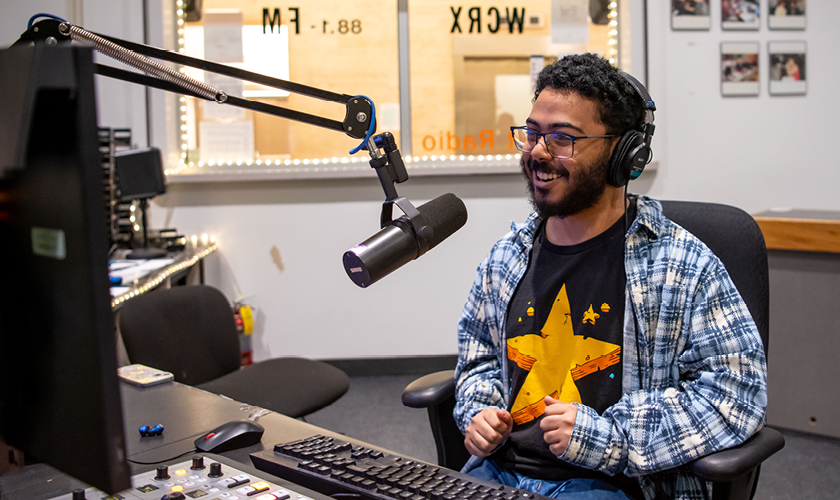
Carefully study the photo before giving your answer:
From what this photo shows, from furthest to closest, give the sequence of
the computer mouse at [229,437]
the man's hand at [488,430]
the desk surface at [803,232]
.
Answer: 1. the desk surface at [803,232]
2. the man's hand at [488,430]
3. the computer mouse at [229,437]

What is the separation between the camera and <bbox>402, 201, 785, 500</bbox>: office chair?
106 centimetres

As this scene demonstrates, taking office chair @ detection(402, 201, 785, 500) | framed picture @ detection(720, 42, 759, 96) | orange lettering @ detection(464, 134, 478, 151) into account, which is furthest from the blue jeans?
Result: framed picture @ detection(720, 42, 759, 96)

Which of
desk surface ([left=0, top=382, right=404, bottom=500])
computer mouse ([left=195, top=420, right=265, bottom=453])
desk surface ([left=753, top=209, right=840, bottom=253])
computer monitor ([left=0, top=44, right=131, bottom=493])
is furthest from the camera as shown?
desk surface ([left=753, top=209, right=840, bottom=253])

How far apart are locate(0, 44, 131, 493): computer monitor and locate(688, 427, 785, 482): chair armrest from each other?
35.4 inches

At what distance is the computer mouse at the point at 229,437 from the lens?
994 mm

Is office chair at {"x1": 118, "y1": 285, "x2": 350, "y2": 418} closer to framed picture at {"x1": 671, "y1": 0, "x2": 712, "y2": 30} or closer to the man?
the man

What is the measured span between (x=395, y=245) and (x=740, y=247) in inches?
33.9

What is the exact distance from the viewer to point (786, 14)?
142 inches

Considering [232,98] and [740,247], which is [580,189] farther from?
[232,98]

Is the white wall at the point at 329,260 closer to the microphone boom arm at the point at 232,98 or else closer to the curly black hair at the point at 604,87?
the curly black hair at the point at 604,87

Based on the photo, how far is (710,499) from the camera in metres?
1.15

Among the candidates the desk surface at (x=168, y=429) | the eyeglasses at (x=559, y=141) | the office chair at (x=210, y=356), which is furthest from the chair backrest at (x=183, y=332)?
the eyeglasses at (x=559, y=141)

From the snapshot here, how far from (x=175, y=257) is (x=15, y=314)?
2450mm

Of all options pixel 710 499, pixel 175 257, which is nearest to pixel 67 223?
pixel 710 499
